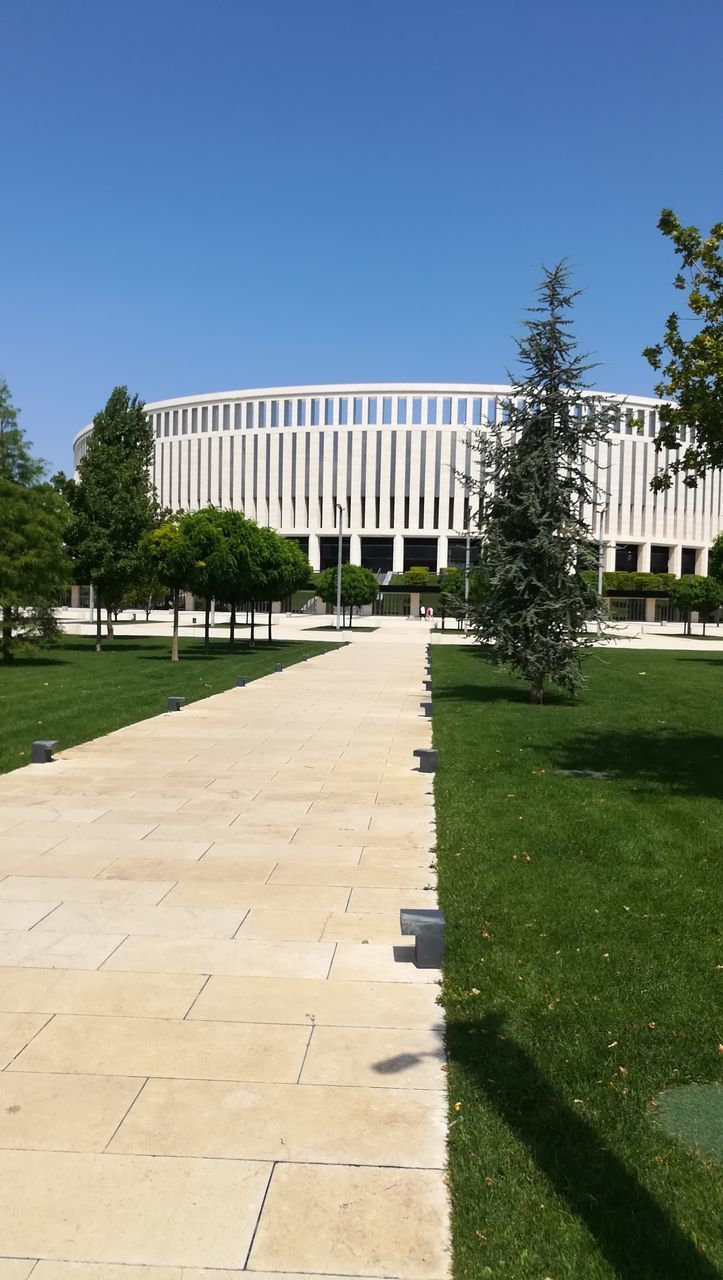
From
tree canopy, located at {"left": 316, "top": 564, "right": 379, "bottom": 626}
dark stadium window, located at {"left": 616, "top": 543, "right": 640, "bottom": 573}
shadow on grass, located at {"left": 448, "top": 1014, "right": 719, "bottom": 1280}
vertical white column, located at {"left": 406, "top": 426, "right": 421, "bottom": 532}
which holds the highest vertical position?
vertical white column, located at {"left": 406, "top": 426, "right": 421, "bottom": 532}

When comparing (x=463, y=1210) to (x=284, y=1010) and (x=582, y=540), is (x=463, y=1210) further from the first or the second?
(x=582, y=540)

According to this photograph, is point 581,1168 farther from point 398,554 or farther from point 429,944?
point 398,554

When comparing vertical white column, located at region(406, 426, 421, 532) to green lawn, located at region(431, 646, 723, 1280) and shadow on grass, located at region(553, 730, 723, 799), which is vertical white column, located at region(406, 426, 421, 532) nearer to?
shadow on grass, located at region(553, 730, 723, 799)

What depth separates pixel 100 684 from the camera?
2084 centimetres

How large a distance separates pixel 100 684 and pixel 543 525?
10.3 metres

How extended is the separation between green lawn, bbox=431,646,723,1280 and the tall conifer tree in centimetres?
814

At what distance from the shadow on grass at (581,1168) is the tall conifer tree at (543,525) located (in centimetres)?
1483

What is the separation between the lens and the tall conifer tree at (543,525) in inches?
733

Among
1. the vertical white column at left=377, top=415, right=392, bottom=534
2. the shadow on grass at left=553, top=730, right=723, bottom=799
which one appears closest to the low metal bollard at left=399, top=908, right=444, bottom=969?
the shadow on grass at left=553, top=730, right=723, bottom=799

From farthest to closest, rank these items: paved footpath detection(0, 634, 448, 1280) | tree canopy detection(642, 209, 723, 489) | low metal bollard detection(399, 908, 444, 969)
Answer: tree canopy detection(642, 209, 723, 489), low metal bollard detection(399, 908, 444, 969), paved footpath detection(0, 634, 448, 1280)

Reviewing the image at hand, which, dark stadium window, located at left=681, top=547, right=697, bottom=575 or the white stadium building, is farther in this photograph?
dark stadium window, located at left=681, top=547, right=697, bottom=575

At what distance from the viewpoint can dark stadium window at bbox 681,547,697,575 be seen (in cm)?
10356

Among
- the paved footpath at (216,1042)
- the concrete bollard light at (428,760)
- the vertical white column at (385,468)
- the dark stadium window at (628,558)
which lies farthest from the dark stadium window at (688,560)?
the paved footpath at (216,1042)

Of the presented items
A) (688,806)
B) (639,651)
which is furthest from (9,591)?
(639,651)
